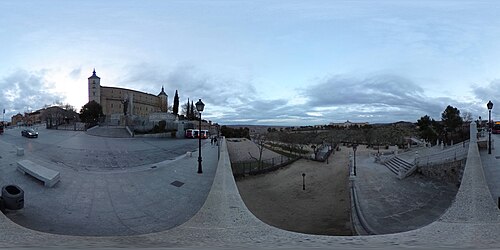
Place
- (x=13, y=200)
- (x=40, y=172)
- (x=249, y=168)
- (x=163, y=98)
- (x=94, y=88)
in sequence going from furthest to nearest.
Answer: (x=163, y=98), (x=94, y=88), (x=249, y=168), (x=40, y=172), (x=13, y=200)

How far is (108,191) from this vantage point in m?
6.79

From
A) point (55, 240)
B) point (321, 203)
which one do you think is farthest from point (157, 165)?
point (321, 203)

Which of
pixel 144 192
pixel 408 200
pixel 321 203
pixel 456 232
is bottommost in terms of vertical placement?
pixel 321 203

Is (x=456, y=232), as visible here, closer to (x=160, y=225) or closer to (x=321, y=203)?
(x=160, y=225)

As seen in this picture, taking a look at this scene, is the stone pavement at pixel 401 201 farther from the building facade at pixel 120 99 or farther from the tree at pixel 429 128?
the building facade at pixel 120 99

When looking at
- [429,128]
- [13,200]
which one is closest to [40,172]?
[13,200]

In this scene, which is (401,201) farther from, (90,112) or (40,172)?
(90,112)

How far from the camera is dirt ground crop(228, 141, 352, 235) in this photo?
1094 cm

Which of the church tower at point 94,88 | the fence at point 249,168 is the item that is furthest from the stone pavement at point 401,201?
the church tower at point 94,88

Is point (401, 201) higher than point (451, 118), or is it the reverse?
point (451, 118)

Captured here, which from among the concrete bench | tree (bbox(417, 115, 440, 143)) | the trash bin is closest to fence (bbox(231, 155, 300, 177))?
the concrete bench

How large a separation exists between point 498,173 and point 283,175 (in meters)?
12.4

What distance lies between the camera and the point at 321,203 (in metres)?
14.8

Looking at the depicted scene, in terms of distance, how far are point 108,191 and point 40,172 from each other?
202cm
